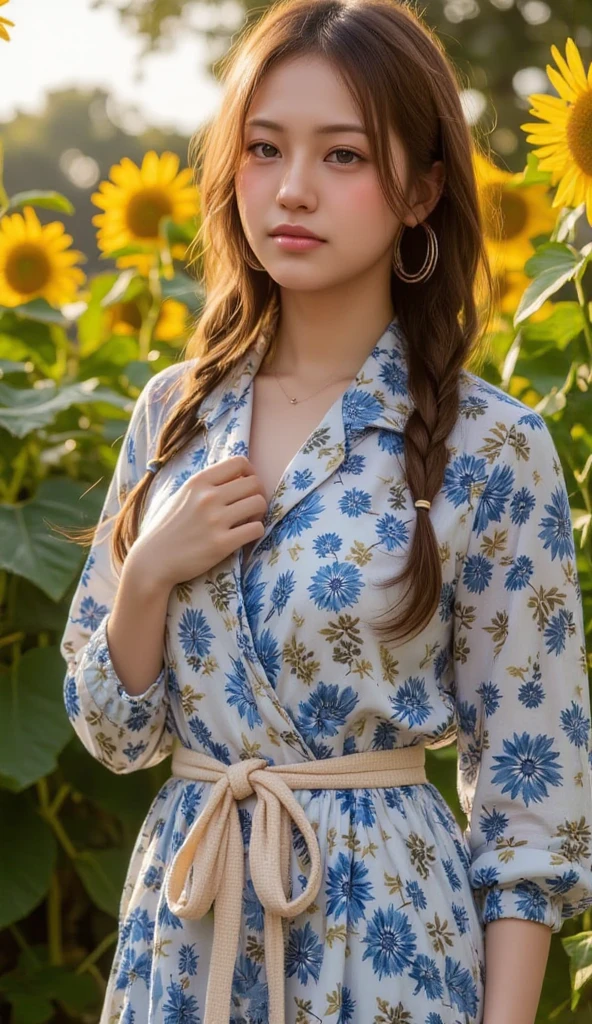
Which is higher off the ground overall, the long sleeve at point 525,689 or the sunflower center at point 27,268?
the sunflower center at point 27,268

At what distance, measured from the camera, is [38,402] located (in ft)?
8.78

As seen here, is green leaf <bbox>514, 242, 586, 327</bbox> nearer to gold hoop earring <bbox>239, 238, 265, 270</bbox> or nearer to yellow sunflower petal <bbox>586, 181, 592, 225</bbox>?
yellow sunflower petal <bbox>586, 181, 592, 225</bbox>

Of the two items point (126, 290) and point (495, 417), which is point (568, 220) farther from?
point (126, 290)

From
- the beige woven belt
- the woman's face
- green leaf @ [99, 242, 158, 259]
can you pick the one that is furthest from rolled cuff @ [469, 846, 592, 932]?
green leaf @ [99, 242, 158, 259]

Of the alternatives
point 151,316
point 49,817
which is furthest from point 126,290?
point 49,817

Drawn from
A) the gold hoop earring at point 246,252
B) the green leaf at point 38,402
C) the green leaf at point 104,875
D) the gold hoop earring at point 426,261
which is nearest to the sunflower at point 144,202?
the green leaf at point 38,402

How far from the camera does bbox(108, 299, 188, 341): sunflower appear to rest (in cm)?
346

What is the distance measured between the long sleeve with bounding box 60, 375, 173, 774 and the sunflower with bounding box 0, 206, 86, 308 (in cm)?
162

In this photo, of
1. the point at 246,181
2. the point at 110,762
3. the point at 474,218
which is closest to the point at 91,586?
the point at 110,762

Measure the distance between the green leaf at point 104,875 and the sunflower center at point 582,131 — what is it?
5.23 feet

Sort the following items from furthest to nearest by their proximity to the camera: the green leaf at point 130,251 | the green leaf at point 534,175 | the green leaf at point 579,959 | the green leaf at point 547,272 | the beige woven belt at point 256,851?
the green leaf at point 130,251 < the green leaf at point 534,175 < the green leaf at point 547,272 < the green leaf at point 579,959 < the beige woven belt at point 256,851

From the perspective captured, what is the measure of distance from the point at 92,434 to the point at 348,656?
147 centimetres

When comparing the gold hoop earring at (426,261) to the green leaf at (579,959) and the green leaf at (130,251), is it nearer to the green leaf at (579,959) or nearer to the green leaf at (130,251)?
the green leaf at (579,959)

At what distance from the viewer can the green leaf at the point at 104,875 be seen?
271 cm
